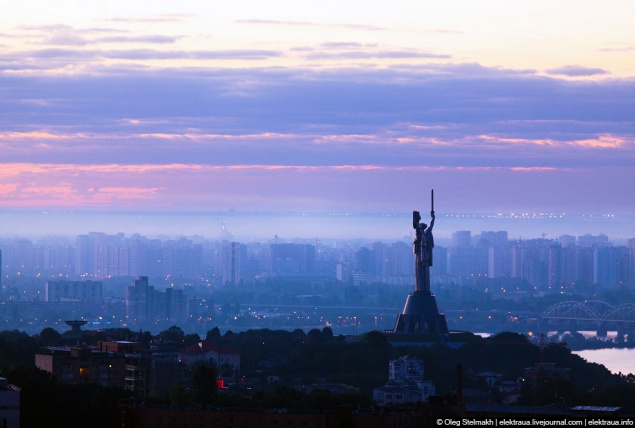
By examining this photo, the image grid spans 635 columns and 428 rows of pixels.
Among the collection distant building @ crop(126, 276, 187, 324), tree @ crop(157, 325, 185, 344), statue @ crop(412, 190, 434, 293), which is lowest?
tree @ crop(157, 325, 185, 344)

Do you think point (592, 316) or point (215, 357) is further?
point (592, 316)

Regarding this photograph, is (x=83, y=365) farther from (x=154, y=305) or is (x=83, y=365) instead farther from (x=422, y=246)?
(x=154, y=305)

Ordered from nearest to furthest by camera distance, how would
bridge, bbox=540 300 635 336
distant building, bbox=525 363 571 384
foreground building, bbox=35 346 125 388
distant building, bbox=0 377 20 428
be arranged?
distant building, bbox=0 377 20 428
foreground building, bbox=35 346 125 388
distant building, bbox=525 363 571 384
bridge, bbox=540 300 635 336

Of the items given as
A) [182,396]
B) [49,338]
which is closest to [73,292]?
[49,338]

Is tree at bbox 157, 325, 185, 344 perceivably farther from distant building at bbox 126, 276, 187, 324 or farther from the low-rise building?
distant building at bbox 126, 276, 187, 324

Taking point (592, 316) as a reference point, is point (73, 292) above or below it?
above

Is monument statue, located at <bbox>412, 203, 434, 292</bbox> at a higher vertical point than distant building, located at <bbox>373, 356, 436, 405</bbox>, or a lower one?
higher

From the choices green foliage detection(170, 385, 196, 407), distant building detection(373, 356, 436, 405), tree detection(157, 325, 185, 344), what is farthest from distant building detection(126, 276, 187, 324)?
green foliage detection(170, 385, 196, 407)

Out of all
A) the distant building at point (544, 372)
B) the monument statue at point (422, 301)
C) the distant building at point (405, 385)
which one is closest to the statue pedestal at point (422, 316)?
the monument statue at point (422, 301)
